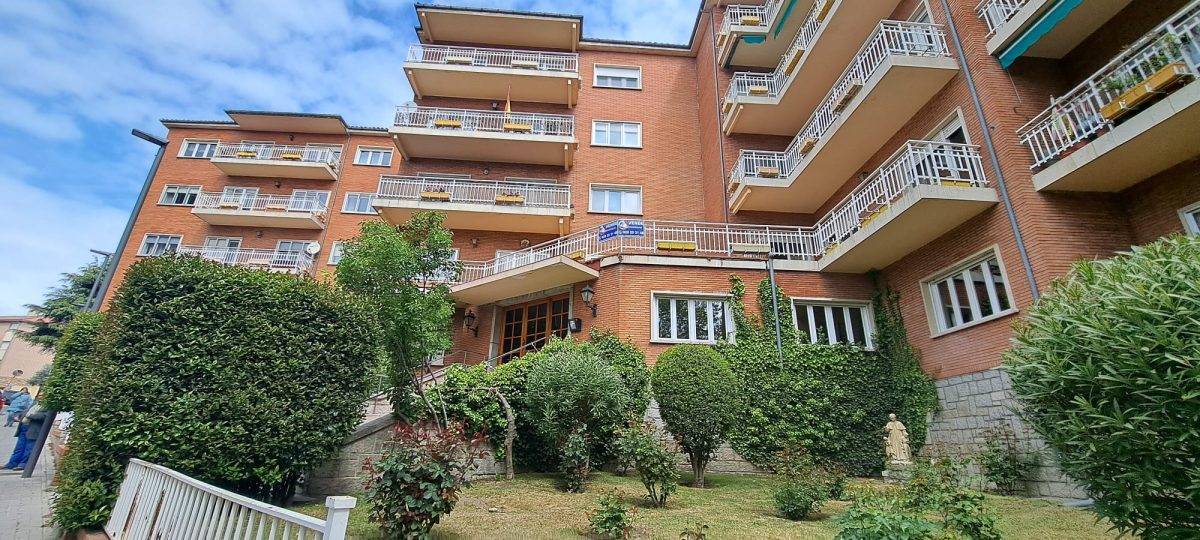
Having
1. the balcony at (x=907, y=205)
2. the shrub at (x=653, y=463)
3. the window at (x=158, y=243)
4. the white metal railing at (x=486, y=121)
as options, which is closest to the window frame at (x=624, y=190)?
the white metal railing at (x=486, y=121)

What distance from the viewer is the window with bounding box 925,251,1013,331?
371 inches

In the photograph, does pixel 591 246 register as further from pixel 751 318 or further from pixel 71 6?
pixel 71 6

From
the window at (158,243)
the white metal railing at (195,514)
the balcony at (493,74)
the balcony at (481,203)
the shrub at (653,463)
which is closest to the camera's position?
the white metal railing at (195,514)

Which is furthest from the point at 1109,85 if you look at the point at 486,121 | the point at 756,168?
the point at 486,121

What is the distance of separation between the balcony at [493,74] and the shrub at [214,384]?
1445 cm

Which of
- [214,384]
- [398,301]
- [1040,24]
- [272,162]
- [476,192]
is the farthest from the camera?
[272,162]

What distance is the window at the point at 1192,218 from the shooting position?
746 centimetres

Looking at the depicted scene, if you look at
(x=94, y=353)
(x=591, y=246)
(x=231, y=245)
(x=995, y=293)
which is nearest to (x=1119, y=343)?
(x=995, y=293)

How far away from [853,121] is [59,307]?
40.5 meters

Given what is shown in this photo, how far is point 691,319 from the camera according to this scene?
498 inches

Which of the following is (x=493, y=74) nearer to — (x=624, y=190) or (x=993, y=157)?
(x=624, y=190)

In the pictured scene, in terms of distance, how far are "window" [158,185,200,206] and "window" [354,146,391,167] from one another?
8.06 m

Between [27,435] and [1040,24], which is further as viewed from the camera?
→ [27,435]

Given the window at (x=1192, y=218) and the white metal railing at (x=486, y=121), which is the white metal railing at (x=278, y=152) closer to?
the white metal railing at (x=486, y=121)
